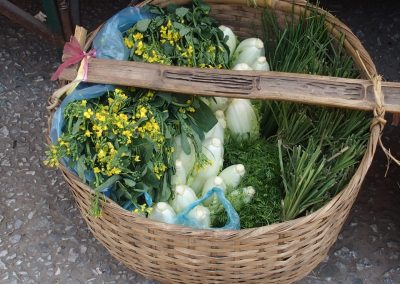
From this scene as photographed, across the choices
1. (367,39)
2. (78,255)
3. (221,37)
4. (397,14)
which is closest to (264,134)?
(221,37)

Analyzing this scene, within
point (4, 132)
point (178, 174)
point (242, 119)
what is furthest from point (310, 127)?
point (4, 132)

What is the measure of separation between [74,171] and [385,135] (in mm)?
1241

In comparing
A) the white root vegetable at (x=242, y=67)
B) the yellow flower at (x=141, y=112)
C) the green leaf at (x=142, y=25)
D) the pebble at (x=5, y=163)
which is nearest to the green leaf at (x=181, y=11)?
the green leaf at (x=142, y=25)

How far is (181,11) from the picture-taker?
187 cm

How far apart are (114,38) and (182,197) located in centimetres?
55

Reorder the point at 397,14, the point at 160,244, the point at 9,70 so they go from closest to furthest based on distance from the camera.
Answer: the point at 160,244 < the point at 9,70 < the point at 397,14

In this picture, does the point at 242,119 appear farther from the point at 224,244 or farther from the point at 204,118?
the point at 224,244

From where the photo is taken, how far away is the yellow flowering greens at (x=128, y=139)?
60.9 inches

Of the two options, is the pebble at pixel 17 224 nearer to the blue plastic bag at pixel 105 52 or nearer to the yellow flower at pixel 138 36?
the blue plastic bag at pixel 105 52

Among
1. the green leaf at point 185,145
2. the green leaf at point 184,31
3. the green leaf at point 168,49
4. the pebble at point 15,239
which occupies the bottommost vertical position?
the pebble at point 15,239

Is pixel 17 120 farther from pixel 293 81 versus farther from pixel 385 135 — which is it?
pixel 385 135

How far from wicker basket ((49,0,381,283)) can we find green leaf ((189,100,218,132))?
397 mm

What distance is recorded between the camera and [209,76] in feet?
5.30

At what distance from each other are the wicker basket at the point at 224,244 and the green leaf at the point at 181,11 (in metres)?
0.55
